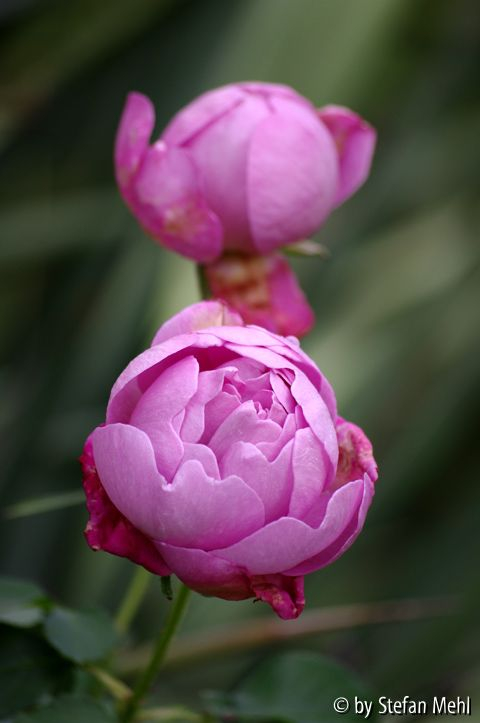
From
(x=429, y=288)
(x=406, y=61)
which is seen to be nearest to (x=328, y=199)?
(x=429, y=288)

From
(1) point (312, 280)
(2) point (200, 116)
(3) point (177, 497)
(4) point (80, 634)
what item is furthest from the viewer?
(1) point (312, 280)

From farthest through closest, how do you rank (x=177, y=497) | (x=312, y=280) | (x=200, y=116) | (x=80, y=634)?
(x=312, y=280) < (x=200, y=116) < (x=80, y=634) < (x=177, y=497)

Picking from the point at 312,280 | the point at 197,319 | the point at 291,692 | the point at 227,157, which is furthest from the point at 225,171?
the point at 312,280

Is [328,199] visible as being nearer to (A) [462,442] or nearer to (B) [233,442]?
(B) [233,442]

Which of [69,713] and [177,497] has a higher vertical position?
[177,497]

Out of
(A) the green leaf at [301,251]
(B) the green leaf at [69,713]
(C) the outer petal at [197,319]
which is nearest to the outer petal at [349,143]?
(A) the green leaf at [301,251]

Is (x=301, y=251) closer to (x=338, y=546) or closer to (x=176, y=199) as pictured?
(x=176, y=199)
